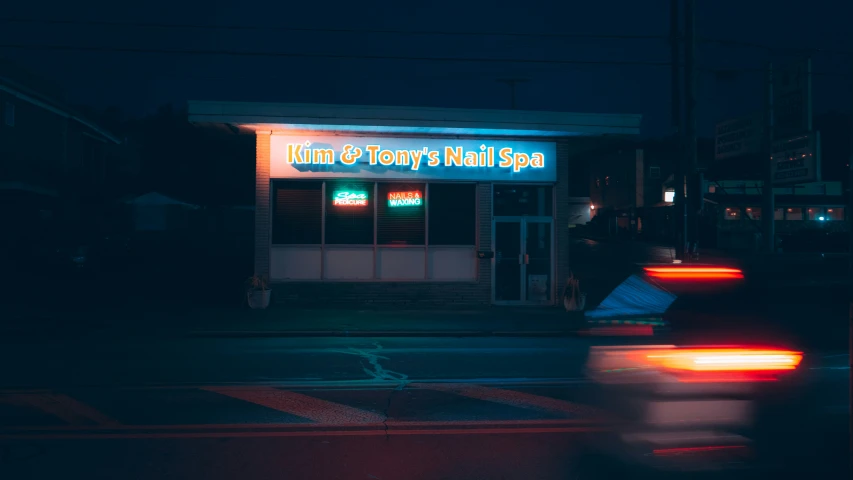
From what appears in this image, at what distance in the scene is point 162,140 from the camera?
163 ft

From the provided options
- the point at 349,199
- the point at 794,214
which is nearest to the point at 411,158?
the point at 349,199

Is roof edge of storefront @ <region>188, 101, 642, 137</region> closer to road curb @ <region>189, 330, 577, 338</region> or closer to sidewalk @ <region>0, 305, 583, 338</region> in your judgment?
sidewalk @ <region>0, 305, 583, 338</region>

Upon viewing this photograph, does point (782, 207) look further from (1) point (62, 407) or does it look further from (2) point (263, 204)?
(1) point (62, 407)

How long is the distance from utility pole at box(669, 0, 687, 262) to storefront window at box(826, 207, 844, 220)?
38.2 meters

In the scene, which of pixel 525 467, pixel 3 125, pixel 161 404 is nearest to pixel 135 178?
pixel 3 125

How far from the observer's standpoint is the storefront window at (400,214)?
60.3ft

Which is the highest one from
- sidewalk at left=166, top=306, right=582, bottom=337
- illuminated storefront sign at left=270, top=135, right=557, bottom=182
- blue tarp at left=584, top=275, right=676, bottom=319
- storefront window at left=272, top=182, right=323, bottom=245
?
illuminated storefront sign at left=270, top=135, right=557, bottom=182

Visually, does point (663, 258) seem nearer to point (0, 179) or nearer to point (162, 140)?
point (0, 179)

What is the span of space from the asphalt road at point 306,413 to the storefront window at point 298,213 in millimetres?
6782

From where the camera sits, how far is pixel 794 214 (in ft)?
154

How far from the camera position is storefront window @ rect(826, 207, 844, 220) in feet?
154

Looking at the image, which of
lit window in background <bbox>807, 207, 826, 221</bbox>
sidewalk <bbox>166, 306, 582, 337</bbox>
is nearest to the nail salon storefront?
sidewalk <bbox>166, 306, 582, 337</bbox>

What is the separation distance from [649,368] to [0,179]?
75.1ft

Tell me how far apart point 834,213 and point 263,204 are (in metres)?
44.5
